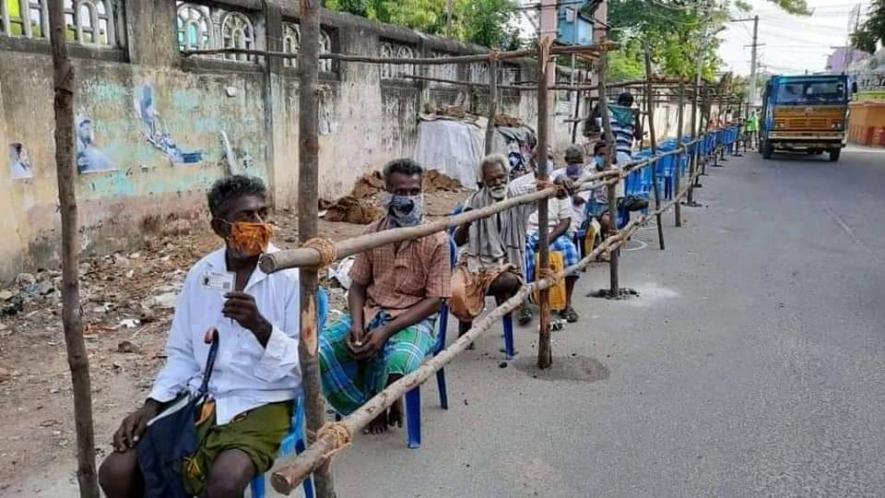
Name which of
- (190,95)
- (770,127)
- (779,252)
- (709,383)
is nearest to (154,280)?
(190,95)

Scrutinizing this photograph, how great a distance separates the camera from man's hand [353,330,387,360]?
116 inches

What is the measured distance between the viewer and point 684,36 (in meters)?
30.4

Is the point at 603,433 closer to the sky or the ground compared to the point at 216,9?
closer to the ground

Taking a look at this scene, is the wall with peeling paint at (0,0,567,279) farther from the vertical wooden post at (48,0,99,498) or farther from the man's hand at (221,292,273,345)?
the man's hand at (221,292,273,345)

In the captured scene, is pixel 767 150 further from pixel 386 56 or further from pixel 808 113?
pixel 386 56

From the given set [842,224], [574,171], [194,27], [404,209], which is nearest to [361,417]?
[404,209]

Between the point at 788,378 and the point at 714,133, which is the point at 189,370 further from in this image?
the point at 714,133

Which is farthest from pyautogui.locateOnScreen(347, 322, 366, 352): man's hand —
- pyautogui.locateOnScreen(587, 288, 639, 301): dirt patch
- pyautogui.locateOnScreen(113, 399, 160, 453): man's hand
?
pyautogui.locateOnScreen(587, 288, 639, 301): dirt patch

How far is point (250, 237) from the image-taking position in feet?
7.36

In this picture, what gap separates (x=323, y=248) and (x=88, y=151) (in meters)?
4.77

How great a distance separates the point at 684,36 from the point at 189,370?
105 feet

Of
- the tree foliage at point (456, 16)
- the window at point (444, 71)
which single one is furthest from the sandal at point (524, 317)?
the tree foliage at point (456, 16)

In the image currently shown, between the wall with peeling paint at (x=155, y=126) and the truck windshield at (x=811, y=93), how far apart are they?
52.7ft

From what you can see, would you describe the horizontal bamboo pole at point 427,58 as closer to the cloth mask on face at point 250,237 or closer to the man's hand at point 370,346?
the man's hand at point 370,346
